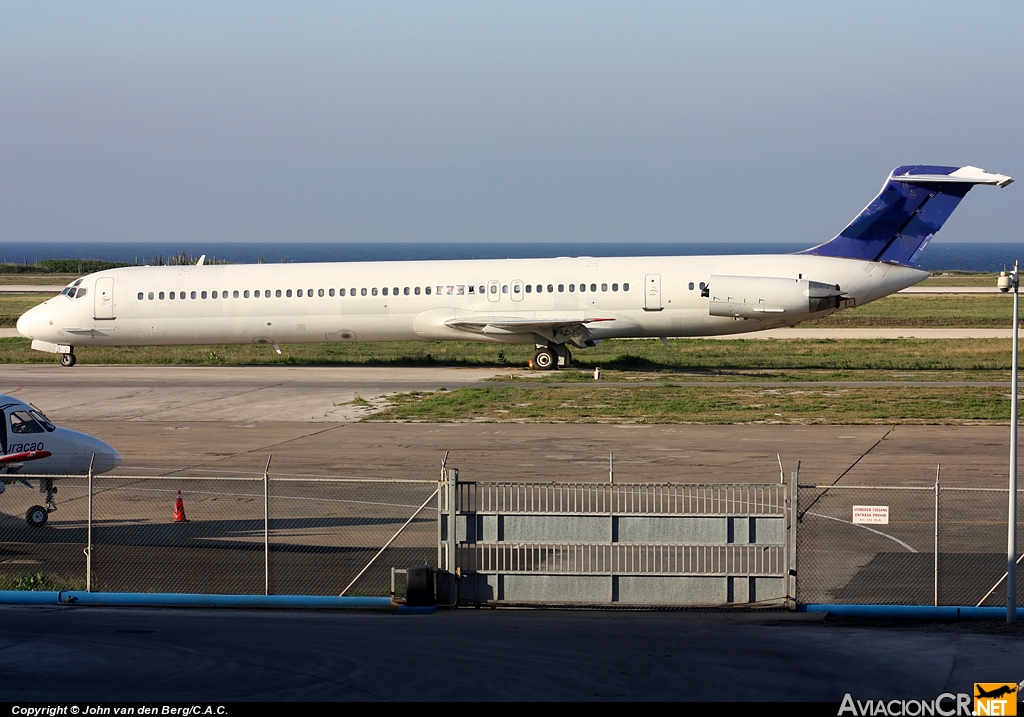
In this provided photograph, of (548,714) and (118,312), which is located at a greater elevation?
(118,312)

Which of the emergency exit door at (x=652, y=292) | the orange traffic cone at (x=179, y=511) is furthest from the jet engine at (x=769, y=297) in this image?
the orange traffic cone at (x=179, y=511)

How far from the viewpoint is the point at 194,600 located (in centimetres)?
1532

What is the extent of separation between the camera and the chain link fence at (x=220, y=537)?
16094 millimetres

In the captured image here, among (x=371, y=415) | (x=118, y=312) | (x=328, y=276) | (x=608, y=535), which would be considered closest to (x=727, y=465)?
(x=608, y=535)

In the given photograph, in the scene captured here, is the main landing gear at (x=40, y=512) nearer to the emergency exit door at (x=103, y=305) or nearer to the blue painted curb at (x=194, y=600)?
the blue painted curb at (x=194, y=600)

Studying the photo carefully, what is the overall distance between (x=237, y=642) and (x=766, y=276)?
2908 centimetres

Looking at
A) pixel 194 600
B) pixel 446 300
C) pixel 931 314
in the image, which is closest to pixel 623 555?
pixel 194 600

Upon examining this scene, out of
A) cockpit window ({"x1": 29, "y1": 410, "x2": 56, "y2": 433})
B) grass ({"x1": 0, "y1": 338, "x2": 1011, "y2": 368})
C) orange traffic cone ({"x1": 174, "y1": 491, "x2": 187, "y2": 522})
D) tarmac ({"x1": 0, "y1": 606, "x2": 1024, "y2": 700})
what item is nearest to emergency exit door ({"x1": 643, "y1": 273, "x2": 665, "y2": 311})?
grass ({"x1": 0, "y1": 338, "x2": 1011, "y2": 368})

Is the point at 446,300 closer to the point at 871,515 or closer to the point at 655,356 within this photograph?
the point at 655,356

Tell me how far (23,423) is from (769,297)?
2528 centimetres

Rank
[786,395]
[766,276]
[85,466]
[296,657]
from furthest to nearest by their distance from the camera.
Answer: [766,276] → [786,395] → [85,466] → [296,657]

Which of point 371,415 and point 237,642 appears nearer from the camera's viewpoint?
point 237,642

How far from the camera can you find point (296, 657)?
475 inches

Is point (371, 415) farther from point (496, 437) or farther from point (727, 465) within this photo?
point (727, 465)
